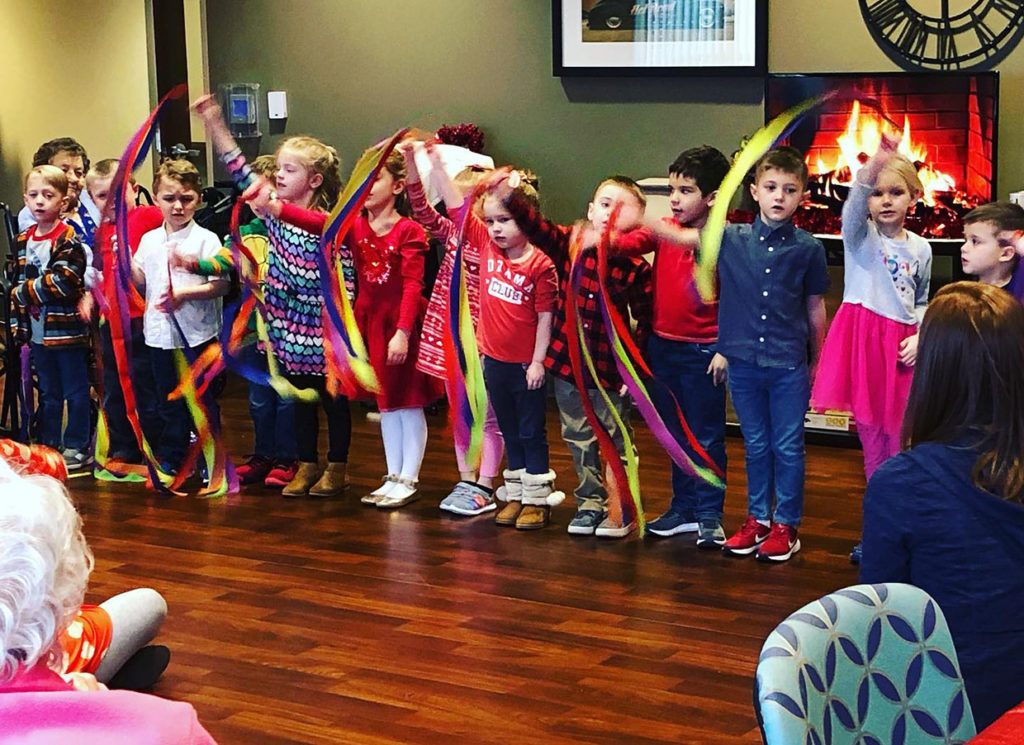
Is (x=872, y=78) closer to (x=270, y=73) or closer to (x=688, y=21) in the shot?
(x=688, y=21)

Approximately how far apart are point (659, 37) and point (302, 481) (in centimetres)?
239

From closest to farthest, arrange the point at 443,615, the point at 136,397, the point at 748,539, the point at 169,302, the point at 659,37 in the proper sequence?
1. the point at 443,615
2. the point at 748,539
3. the point at 169,302
4. the point at 136,397
5. the point at 659,37

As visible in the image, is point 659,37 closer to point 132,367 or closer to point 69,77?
point 132,367

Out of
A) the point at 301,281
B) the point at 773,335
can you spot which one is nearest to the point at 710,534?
the point at 773,335

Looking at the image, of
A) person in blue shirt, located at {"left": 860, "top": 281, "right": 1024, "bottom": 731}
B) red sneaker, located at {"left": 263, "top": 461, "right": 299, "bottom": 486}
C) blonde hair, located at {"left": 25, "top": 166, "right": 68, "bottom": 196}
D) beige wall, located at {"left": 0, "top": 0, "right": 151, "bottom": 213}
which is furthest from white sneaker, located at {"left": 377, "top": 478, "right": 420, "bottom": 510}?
beige wall, located at {"left": 0, "top": 0, "right": 151, "bottom": 213}

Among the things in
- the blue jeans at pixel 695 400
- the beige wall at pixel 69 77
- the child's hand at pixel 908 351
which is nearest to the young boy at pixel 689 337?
the blue jeans at pixel 695 400

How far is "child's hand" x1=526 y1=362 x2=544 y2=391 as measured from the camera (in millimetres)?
4113

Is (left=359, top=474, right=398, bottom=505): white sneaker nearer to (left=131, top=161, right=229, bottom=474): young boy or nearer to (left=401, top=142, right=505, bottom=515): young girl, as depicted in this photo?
(left=401, top=142, right=505, bottom=515): young girl

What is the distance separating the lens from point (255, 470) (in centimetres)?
488

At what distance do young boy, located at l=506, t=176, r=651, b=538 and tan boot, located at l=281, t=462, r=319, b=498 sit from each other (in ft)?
3.14

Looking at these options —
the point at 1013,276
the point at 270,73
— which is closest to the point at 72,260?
the point at 270,73

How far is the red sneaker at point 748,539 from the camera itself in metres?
3.96

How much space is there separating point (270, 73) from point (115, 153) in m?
1.62

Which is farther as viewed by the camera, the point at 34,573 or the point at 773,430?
the point at 773,430
